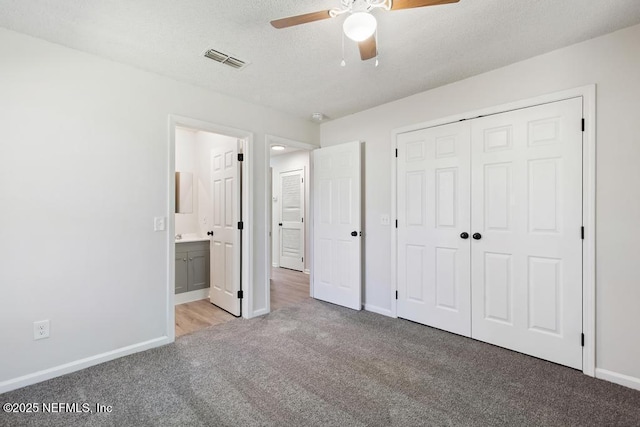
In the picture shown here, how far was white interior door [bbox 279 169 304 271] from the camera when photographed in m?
6.34

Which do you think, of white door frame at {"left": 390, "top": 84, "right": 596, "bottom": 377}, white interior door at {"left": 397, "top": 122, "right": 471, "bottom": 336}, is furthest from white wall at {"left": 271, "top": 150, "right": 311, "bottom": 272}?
white door frame at {"left": 390, "top": 84, "right": 596, "bottom": 377}

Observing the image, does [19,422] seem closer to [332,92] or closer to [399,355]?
[399,355]

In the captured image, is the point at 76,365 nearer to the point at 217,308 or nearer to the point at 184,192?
the point at 217,308

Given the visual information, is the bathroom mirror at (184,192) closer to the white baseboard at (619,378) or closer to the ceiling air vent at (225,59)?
→ the ceiling air vent at (225,59)

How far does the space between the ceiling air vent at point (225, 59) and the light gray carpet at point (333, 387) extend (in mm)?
2458

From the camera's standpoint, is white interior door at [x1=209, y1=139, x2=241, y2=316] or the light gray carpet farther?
white interior door at [x1=209, y1=139, x2=241, y2=316]

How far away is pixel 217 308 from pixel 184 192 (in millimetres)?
1792

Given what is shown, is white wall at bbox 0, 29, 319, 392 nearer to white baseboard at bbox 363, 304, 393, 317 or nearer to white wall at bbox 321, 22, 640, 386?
white baseboard at bbox 363, 304, 393, 317

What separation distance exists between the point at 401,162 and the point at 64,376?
3506 mm

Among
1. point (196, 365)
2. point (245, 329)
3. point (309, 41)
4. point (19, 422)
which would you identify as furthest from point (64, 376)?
point (309, 41)

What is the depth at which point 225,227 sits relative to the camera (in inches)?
149

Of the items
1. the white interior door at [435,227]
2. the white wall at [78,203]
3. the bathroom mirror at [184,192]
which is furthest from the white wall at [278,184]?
the white wall at [78,203]

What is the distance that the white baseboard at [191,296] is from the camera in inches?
160

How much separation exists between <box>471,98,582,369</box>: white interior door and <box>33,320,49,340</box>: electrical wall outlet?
3.51 m
